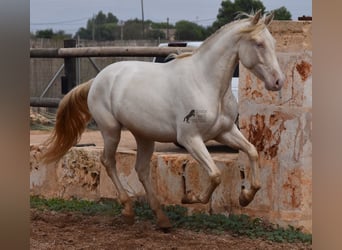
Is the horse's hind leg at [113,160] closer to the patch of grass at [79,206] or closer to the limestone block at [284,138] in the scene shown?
the patch of grass at [79,206]

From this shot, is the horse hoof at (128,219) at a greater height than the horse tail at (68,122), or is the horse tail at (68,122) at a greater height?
the horse tail at (68,122)

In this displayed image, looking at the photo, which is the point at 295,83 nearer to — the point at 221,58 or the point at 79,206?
the point at 221,58

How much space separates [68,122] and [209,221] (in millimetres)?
1331

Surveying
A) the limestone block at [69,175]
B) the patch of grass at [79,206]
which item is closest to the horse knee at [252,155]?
the patch of grass at [79,206]

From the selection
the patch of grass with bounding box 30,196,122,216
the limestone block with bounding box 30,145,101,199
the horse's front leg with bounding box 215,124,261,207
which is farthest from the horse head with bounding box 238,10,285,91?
the limestone block with bounding box 30,145,101,199

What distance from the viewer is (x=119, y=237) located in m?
4.92

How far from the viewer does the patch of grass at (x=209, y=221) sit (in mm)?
4824

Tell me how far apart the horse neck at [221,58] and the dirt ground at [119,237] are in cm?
107

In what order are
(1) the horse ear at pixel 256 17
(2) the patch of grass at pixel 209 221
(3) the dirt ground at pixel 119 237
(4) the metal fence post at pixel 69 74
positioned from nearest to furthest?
(1) the horse ear at pixel 256 17
(3) the dirt ground at pixel 119 237
(2) the patch of grass at pixel 209 221
(4) the metal fence post at pixel 69 74

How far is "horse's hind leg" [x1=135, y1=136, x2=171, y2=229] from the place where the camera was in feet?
16.5

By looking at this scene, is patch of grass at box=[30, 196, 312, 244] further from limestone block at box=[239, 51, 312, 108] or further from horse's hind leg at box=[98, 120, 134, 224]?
limestone block at box=[239, 51, 312, 108]

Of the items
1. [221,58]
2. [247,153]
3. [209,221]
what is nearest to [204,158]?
[247,153]
